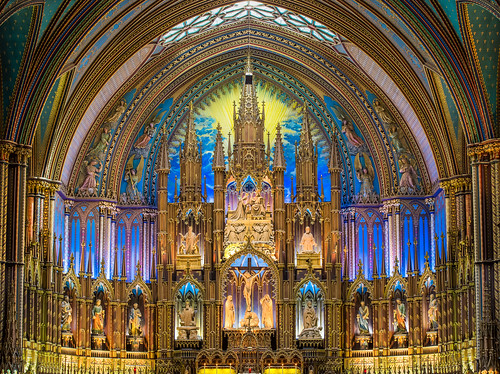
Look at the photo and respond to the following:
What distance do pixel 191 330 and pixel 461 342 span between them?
10645 millimetres

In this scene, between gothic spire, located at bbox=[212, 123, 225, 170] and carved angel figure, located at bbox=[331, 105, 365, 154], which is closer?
gothic spire, located at bbox=[212, 123, 225, 170]

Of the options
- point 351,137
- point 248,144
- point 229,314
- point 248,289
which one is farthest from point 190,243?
point 351,137

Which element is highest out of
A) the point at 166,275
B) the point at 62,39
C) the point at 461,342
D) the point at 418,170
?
the point at 62,39

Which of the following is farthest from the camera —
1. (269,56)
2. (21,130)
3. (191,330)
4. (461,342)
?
(269,56)

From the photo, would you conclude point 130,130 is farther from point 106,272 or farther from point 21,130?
point 21,130

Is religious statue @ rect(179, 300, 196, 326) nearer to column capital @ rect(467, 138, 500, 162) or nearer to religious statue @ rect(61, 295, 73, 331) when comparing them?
religious statue @ rect(61, 295, 73, 331)

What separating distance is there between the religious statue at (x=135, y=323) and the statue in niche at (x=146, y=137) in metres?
6.89

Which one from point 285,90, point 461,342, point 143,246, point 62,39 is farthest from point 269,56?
point 461,342

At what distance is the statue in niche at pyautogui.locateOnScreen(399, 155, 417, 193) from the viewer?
1618 inches

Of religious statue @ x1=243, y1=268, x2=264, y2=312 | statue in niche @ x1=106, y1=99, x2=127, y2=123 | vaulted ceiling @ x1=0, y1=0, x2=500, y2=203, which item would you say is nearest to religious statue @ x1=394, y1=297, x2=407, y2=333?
vaulted ceiling @ x1=0, y1=0, x2=500, y2=203

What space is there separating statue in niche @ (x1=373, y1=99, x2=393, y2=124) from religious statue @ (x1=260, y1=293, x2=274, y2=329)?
861cm

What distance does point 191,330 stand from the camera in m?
39.9

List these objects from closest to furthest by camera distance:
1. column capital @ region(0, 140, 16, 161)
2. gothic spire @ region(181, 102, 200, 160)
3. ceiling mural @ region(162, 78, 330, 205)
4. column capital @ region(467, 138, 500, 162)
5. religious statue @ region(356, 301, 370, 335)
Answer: column capital @ region(0, 140, 16, 161) → column capital @ region(467, 138, 500, 162) → religious statue @ region(356, 301, 370, 335) → gothic spire @ region(181, 102, 200, 160) → ceiling mural @ region(162, 78, 330, 205)

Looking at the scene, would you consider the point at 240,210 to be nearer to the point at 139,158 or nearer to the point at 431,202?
the point at 139,158
